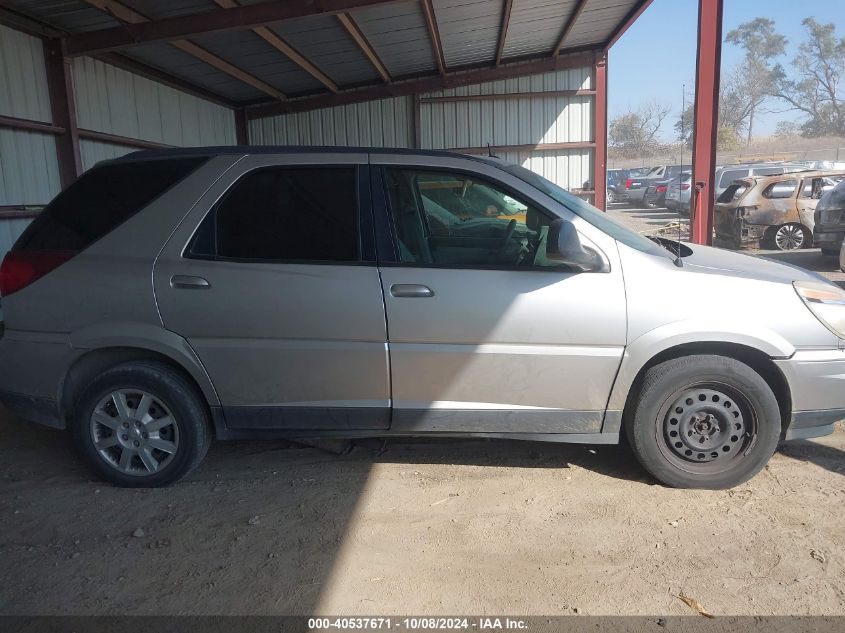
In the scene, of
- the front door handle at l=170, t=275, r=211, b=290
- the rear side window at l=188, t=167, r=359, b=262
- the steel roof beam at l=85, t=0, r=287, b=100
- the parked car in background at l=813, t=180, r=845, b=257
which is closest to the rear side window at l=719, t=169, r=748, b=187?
→ the parked car in background at l=813, t=180, r=845, b=257

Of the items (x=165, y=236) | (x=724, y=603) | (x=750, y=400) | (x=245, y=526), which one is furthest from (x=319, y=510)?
(x=750, y=400)

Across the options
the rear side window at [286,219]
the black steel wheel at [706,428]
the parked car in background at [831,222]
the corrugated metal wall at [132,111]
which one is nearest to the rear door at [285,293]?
the rear side window at [286,219]

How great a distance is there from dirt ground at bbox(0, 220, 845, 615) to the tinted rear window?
1.44 m

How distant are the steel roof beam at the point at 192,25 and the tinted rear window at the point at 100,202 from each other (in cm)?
603

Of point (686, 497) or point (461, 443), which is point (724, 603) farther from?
point (461, 443)

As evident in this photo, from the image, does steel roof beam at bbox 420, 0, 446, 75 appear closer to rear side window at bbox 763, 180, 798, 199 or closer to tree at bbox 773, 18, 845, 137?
rear side window at bbox 763, 180, 798, 199

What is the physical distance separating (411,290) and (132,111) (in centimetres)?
980

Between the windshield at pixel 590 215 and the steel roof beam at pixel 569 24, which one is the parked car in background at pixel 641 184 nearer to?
the steel roof beam at pixel 569 24

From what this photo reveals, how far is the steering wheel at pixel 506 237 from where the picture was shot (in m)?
3.69

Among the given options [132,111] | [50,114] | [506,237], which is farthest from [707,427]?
[132,111]

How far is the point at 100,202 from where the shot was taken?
12.4 ft

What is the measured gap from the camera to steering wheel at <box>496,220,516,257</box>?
369 cm

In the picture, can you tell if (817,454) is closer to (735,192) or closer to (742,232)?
(742,232)

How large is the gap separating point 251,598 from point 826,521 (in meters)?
2.81
